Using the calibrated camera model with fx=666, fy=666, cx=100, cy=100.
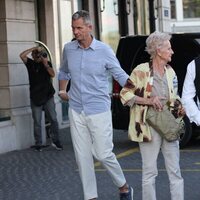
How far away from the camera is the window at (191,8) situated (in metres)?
47.6

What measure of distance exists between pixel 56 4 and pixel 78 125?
9041mm

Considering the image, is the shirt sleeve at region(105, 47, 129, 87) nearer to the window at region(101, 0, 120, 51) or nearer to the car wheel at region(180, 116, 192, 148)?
the car wheel at region(180, 116, 192, 148)

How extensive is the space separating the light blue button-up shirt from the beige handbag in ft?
1.84

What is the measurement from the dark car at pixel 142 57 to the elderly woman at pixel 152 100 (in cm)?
491

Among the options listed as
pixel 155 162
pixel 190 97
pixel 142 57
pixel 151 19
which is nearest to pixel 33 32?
pixel 142 57

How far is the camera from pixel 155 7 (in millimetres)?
21906

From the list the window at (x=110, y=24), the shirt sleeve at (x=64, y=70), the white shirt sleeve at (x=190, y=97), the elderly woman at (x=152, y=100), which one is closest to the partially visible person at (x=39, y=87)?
the shirt sleeve at (x=64, y=70)

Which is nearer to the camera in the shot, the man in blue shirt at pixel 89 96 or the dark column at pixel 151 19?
the man in blue shirt at pixel 89 96

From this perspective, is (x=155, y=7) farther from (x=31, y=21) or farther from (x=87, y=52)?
(x=87, y=52)

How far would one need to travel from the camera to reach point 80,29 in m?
6.48

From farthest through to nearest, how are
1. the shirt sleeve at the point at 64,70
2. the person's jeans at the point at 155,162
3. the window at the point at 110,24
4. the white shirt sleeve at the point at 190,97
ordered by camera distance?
the window at the point at 110,24, the shirt sleeve at the point at 64,70, the person's jeans at the point at 155,162, the white shirt sleeve at the point at 190,97

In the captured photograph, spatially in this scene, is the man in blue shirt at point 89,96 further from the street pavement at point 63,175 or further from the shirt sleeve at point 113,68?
the street pavement at point 63,175

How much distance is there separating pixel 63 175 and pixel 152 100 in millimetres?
3258

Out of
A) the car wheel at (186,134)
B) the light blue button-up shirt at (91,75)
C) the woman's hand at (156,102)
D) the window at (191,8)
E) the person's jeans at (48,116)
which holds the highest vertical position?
the window at (191,8)
